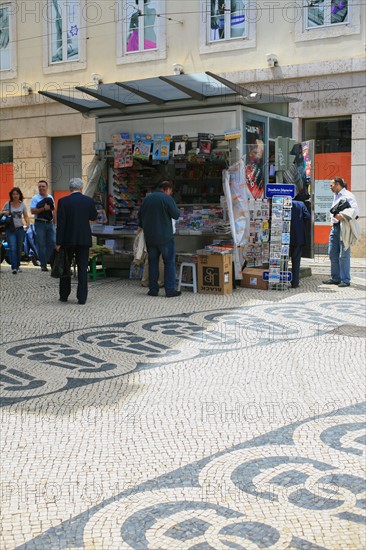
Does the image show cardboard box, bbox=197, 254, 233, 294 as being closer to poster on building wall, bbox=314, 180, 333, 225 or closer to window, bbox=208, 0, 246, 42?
poster on building wall, bbox=314, 180, 333, 225

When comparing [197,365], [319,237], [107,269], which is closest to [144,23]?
[319,237]

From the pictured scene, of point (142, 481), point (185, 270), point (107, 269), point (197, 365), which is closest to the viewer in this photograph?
point (142, 481)

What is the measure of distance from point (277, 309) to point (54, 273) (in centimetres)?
309

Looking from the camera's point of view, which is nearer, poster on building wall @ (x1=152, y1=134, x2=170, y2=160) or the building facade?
poster on building wall @ (x1=152, y1=134, x2=170, y2=160)

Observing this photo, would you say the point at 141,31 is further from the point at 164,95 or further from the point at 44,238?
the point at 44,238

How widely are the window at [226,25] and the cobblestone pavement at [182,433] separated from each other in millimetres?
11199

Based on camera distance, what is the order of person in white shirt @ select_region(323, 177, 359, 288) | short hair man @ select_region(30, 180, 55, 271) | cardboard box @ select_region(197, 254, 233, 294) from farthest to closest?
short hair man @ select_region(30, 180, 55, 271), person in white shirt @ select_region(323, 177, 359, 288), cardboard box @ select_region(197, 254, 233, 294)

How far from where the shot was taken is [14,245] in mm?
14344

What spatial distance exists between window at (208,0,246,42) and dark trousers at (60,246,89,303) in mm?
10161

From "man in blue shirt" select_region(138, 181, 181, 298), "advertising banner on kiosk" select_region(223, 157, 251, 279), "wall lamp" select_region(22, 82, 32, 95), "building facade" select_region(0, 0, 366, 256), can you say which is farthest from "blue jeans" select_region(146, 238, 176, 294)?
"wall lamp" select_region(22, 82, 32, 95)

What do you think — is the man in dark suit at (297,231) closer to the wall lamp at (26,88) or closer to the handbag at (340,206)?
the handbag at (340,206)

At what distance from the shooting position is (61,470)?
13.9ft

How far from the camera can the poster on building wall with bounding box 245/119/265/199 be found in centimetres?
1241

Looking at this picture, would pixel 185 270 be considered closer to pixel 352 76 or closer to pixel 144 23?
pixel 352 76
